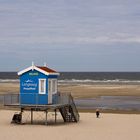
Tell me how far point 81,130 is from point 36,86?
509 cm

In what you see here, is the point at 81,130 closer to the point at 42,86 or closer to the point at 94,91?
the point at 42,86

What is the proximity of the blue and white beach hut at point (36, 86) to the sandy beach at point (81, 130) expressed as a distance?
6.05 ft

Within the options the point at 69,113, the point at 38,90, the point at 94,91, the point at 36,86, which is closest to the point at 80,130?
the point at 38,90

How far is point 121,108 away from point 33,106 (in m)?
17.7

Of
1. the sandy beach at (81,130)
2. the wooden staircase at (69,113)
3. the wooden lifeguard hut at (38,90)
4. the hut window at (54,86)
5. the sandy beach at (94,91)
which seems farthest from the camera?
the sandy beach at (94,91)

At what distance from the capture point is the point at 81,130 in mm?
32094

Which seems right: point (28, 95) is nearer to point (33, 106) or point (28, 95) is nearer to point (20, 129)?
point (33, 106)

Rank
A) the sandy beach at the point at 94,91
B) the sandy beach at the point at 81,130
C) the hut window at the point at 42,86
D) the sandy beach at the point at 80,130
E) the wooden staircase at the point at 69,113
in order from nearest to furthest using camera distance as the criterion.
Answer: the sandy beach at the point at 81,130 → the sandy beach at the point at 80,130 → the hut window at the point at 42,86 → the wooden staircase at the point at 69,113 → the sandy beach at the point at 94,91

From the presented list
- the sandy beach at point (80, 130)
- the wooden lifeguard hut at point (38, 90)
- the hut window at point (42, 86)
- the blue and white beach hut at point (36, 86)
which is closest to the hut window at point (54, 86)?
the wooden lifeguard hut at point (38, 90)

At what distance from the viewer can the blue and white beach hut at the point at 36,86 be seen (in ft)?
114

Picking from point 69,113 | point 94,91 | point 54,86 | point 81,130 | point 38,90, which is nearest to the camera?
point 81,130

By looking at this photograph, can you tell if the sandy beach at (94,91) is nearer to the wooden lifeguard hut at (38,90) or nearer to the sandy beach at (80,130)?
the sandy beach at (80,130)

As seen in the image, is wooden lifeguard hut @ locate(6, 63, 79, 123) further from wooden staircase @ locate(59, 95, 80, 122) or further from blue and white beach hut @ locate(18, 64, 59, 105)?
wooden staircase @ locate(59, 95, 80, 122)

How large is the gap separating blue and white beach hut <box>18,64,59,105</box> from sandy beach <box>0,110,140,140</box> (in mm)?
1844
